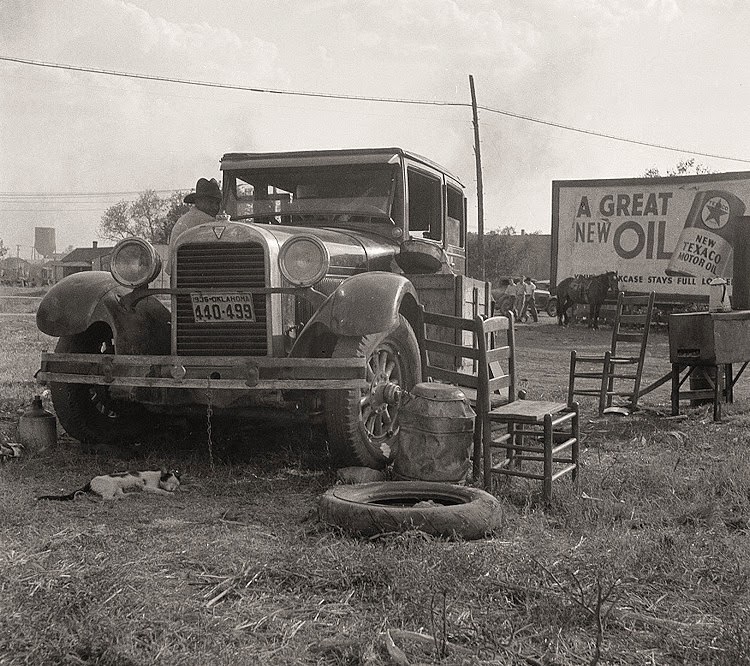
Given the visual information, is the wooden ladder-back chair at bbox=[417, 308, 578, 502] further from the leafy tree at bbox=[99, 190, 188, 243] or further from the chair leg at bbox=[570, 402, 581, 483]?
the leafy tree at bbox=[99, 190, 188, 243]

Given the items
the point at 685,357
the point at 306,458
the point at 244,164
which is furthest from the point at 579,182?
the point at 306,458

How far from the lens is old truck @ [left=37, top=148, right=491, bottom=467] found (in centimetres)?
523

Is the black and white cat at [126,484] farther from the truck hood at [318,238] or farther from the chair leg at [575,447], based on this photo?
the chair leg at [575,447]

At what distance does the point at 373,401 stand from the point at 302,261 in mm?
1022

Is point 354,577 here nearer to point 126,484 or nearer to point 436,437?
point 436,437

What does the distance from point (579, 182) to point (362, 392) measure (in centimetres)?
1938

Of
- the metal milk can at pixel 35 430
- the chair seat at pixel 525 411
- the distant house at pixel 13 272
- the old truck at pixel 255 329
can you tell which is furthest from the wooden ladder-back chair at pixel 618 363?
the distant house at pixel 13 272

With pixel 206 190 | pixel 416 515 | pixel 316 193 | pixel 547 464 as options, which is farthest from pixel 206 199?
pixel 416 515

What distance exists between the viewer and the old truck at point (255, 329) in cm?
523

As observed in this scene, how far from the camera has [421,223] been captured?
7535mm

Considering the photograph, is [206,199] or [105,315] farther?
[206,199]

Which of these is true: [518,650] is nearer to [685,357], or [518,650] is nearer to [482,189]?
[685,357]

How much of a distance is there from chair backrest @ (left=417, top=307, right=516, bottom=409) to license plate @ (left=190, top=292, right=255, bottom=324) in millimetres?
1219

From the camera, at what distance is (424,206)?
7.59 meters
